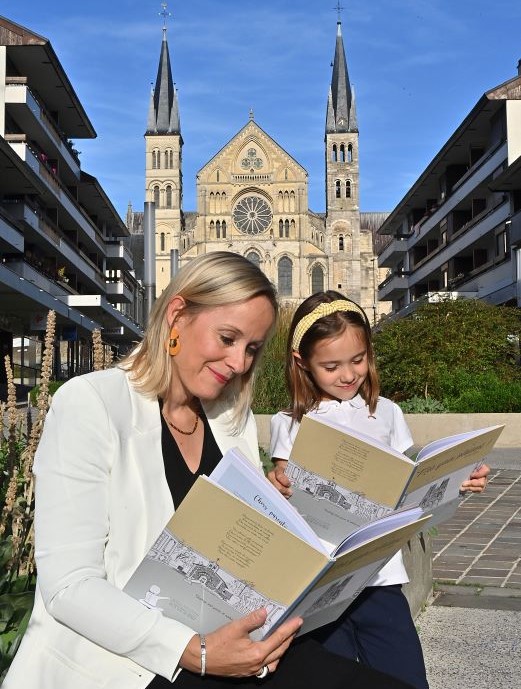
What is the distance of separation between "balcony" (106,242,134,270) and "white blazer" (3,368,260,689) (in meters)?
50.5

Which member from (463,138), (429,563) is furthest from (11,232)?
(429,563)

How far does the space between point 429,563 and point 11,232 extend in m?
24.9

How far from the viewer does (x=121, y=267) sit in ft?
189

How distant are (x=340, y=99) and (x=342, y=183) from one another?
928cm

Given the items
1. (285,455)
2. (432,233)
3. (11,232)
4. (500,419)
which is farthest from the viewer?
(432,233)

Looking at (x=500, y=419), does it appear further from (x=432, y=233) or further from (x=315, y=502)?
(x=432, y=233)

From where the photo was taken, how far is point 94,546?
1.80 metres

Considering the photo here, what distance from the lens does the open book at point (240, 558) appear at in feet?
5.25

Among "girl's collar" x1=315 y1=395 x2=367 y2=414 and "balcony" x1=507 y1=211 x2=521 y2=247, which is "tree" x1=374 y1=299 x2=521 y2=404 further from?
"girl's collar" x1=315 y1=395 x2=367 y2=414

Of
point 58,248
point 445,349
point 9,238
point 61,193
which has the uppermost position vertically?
point 61,193

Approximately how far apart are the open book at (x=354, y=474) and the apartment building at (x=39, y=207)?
20892 mm

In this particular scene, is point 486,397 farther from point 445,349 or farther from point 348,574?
point 348,574

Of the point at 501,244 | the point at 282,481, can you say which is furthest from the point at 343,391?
the point at 501,244

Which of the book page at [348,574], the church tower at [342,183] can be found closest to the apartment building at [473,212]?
the church tower at [342,183]
